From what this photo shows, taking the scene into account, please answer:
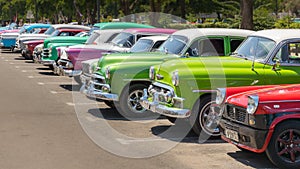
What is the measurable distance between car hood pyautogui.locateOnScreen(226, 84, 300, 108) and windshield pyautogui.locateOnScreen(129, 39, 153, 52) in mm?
5093

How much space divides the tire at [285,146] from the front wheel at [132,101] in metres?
4.25

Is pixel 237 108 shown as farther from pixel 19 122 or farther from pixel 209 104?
pixel 19 122

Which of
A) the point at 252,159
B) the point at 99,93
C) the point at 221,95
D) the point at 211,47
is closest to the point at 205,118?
the point at 221,95

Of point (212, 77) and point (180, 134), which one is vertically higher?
point (212, 77)

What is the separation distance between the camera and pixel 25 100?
45.2 feet

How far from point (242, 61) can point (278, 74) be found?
2.24 ft

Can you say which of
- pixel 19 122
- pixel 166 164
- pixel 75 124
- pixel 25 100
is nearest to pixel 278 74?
pixel 166 164

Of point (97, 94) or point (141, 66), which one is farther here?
point (97, 94)

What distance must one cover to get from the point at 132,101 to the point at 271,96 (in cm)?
423

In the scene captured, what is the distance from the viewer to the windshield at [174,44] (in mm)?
11375

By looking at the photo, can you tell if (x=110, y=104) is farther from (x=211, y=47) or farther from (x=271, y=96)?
(x=271, y=96)


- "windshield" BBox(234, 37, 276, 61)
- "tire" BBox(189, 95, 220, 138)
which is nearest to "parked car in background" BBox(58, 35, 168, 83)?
"windshield" BBox(234, 37, 276, 61)

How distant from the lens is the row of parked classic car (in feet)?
24.5

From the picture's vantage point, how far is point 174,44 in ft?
38.4
